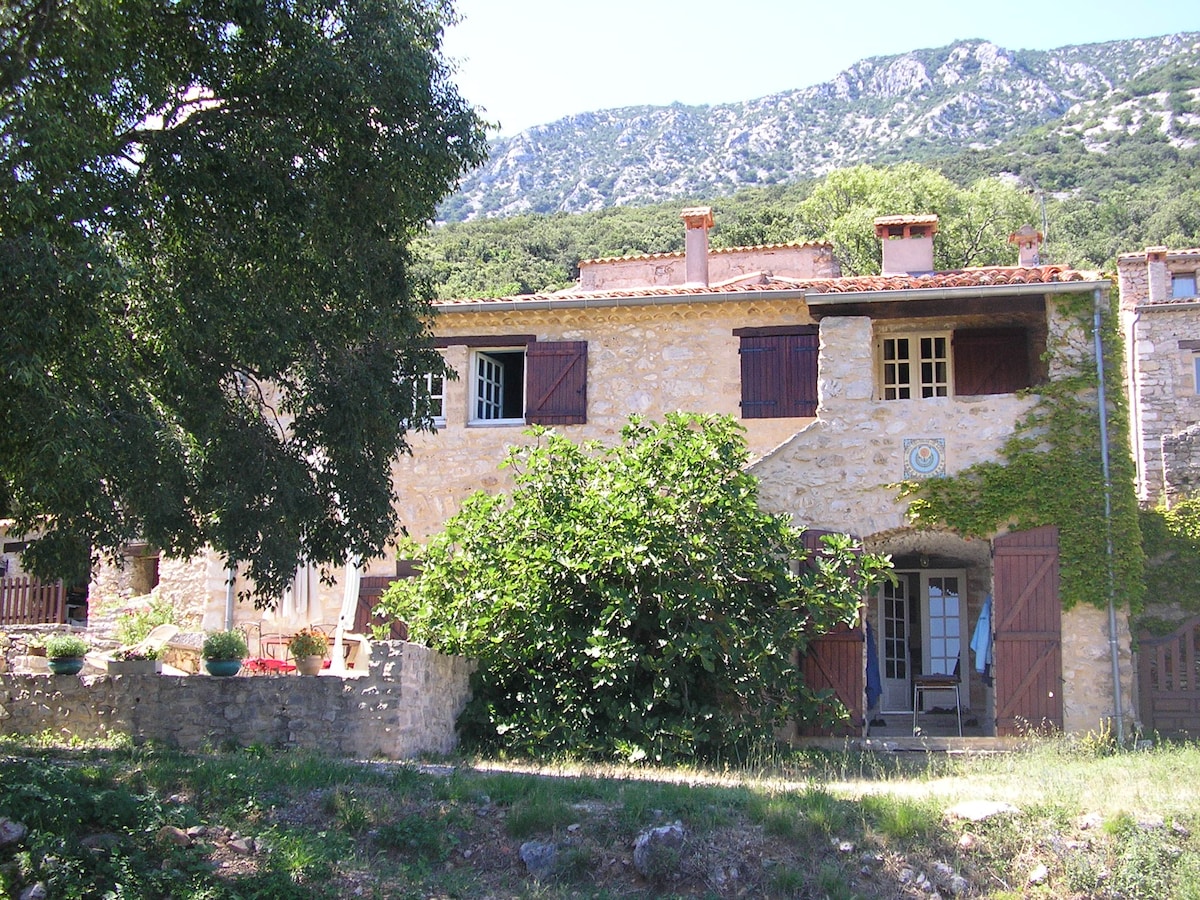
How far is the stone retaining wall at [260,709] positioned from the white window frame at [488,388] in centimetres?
580

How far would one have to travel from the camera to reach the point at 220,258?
1019 centimetres

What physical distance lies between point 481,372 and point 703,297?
3405mm

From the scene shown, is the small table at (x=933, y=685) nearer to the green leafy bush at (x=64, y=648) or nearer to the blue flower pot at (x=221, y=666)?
the blue flower pot at (x=221, y=666)

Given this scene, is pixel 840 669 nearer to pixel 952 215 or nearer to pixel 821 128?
pixel 952 215

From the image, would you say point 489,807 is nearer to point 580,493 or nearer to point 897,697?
point 580,493

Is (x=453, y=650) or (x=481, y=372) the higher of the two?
(x=481, y=372)

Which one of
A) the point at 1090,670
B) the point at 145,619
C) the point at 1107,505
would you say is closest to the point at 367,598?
the point at 145,619

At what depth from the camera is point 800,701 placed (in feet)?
44.0

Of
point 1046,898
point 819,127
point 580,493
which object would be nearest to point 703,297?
point 580,493

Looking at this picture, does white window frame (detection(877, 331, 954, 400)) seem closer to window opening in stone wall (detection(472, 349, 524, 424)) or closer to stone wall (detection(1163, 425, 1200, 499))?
stone wall (detection(1163, 425, 1200, 499))

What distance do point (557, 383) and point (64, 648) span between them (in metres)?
7.42

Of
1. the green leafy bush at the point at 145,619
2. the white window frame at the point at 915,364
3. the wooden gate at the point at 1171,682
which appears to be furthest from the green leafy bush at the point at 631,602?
the green leafy bush at the point at 145,619

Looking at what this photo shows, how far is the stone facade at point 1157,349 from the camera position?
27.3 metres

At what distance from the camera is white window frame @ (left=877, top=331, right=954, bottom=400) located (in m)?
17.2
